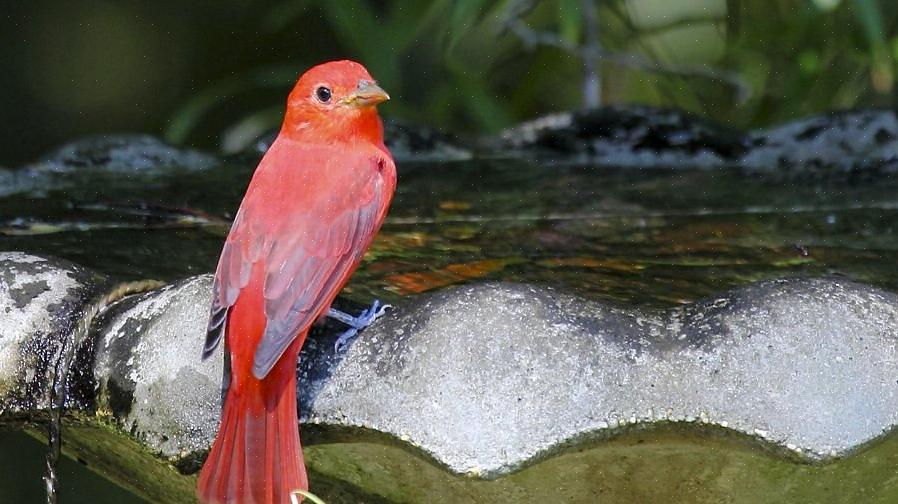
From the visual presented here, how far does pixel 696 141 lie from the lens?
403 cm

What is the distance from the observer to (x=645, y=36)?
6.09 metres

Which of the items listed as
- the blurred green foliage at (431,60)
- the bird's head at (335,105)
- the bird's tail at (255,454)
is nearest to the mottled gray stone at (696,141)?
the blurred green foliage at (431,60)

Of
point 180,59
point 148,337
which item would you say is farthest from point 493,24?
point 148,337

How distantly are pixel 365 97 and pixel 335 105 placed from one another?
0.22 feet

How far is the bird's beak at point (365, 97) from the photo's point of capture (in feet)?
8.78

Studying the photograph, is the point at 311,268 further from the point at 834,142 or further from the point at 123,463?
the point at 834,142

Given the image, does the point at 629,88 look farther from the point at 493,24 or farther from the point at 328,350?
the point at 328,350

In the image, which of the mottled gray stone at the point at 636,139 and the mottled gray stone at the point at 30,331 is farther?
the mottled gray stone at the point at 636,139

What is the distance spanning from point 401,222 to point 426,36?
362 centimetres

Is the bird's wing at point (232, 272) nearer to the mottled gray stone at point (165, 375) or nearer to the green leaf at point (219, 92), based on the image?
the mottled gray stone at point (165, 375)

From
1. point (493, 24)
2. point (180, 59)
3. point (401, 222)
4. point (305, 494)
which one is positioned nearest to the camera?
point (305, 494)

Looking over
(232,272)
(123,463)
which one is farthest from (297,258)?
(123,463)

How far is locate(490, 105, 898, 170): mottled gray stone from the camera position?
150 inches

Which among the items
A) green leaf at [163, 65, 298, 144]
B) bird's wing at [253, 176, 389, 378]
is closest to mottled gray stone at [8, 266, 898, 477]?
bird's wing at [253, 176, 389, 378]
